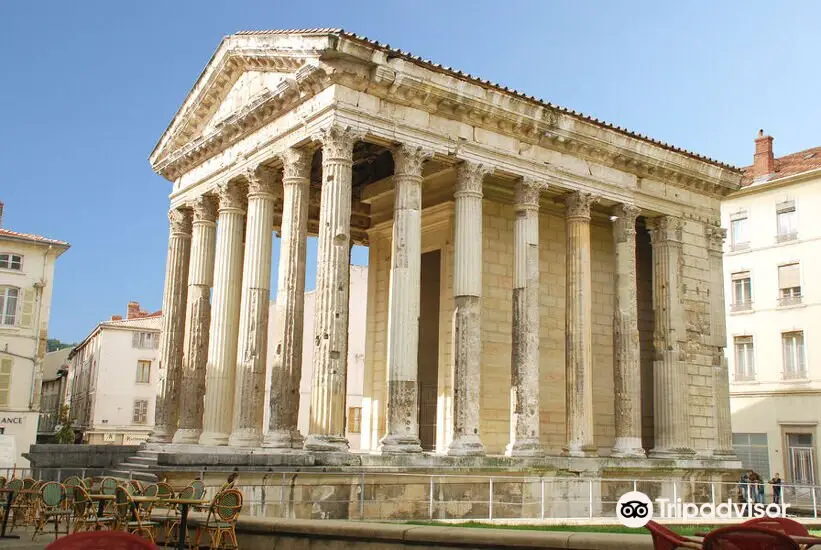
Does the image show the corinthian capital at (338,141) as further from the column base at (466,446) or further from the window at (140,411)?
the window at (140,411)

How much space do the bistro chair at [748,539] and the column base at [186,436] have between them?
50.9ft

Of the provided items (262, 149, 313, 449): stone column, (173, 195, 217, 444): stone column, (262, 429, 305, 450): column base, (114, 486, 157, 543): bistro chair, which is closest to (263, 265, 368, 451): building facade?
(173, 195, 217, 444): stone column

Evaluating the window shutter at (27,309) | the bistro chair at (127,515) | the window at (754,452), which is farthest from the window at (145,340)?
the bistro chair at (127,515)

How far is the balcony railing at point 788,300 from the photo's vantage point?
1143 inches

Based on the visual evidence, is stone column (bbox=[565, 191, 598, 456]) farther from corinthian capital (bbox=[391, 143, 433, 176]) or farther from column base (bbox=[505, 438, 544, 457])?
corinthian capital (bbox=[391, 143, 433, 176])

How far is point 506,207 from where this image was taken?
2083 cm

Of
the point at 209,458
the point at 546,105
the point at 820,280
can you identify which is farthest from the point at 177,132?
the point at 820,280

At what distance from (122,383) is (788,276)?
100 feet

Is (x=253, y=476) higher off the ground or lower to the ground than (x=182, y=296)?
lower

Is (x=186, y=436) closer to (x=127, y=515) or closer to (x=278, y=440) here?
(x=278, y=440)

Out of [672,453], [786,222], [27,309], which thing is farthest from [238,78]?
[786,222]

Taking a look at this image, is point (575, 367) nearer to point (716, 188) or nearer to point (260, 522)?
point (716, 188)

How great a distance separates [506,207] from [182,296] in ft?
27.7

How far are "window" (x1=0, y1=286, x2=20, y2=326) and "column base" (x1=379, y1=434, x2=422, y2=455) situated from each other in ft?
69.4
